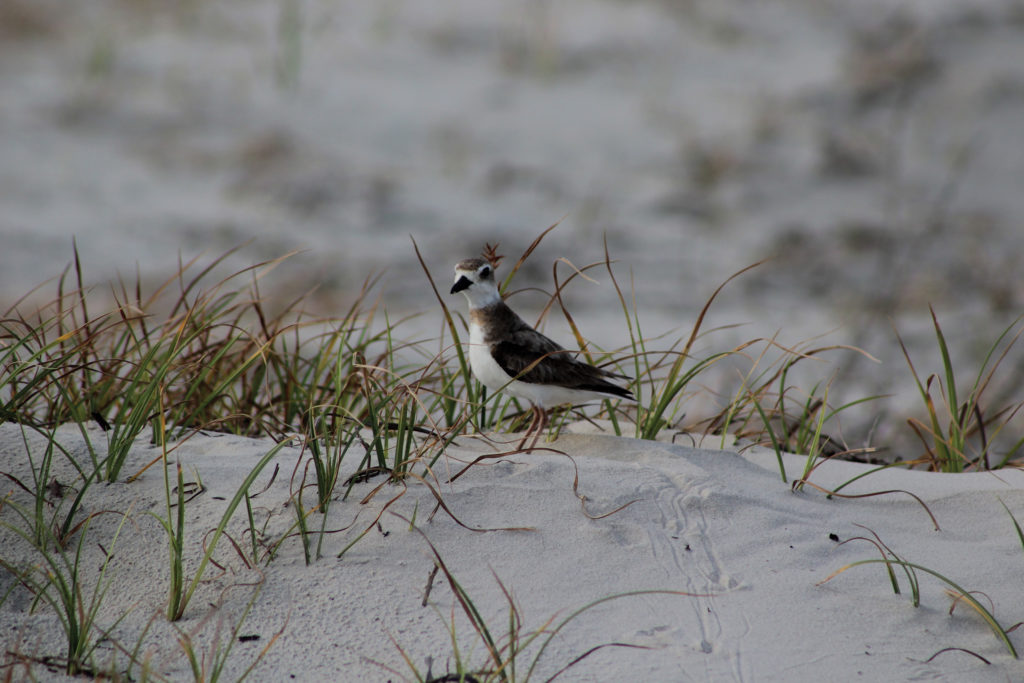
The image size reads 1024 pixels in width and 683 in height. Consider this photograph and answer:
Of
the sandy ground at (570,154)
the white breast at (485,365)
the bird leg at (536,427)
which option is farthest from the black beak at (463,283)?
the sandy ground at (570,154)

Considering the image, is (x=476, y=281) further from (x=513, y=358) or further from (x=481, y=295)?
(x=513, y=358)

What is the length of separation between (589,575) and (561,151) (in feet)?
23.6

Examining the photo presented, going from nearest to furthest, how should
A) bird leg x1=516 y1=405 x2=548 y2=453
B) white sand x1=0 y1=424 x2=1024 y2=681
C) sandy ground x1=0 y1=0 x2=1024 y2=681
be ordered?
1. white sand x1=0 y1=424 x2=1024 y2=681
2. bird leg x1=516 y1=405 x2=548 y2=453
3. sandy ground x1=0 y1=0 x2=1024 y2=681

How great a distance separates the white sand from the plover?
24 cm

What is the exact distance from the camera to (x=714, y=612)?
2439mm

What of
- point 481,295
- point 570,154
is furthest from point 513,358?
point 570,154

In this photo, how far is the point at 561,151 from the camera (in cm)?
930

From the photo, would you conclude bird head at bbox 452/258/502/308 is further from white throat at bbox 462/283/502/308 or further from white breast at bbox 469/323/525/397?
white breast at bbox 469/323/525/397

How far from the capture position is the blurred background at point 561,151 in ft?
26.5

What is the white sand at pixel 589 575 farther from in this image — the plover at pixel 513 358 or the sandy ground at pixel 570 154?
the sandy ground at pixel 570 154

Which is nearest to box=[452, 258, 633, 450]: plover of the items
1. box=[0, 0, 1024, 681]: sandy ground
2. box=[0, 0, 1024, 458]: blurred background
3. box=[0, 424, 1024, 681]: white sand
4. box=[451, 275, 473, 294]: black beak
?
box=[451, 275, 473, 294]: black beak

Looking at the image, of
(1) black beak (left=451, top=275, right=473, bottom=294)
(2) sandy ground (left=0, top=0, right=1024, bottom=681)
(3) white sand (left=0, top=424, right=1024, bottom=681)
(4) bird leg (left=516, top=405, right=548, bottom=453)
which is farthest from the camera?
(2) sandy ground (left=0, top=0, right=1024, bottom=681)

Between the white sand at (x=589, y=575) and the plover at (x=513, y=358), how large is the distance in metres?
0.24

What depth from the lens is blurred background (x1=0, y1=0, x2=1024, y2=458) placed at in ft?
26.5
